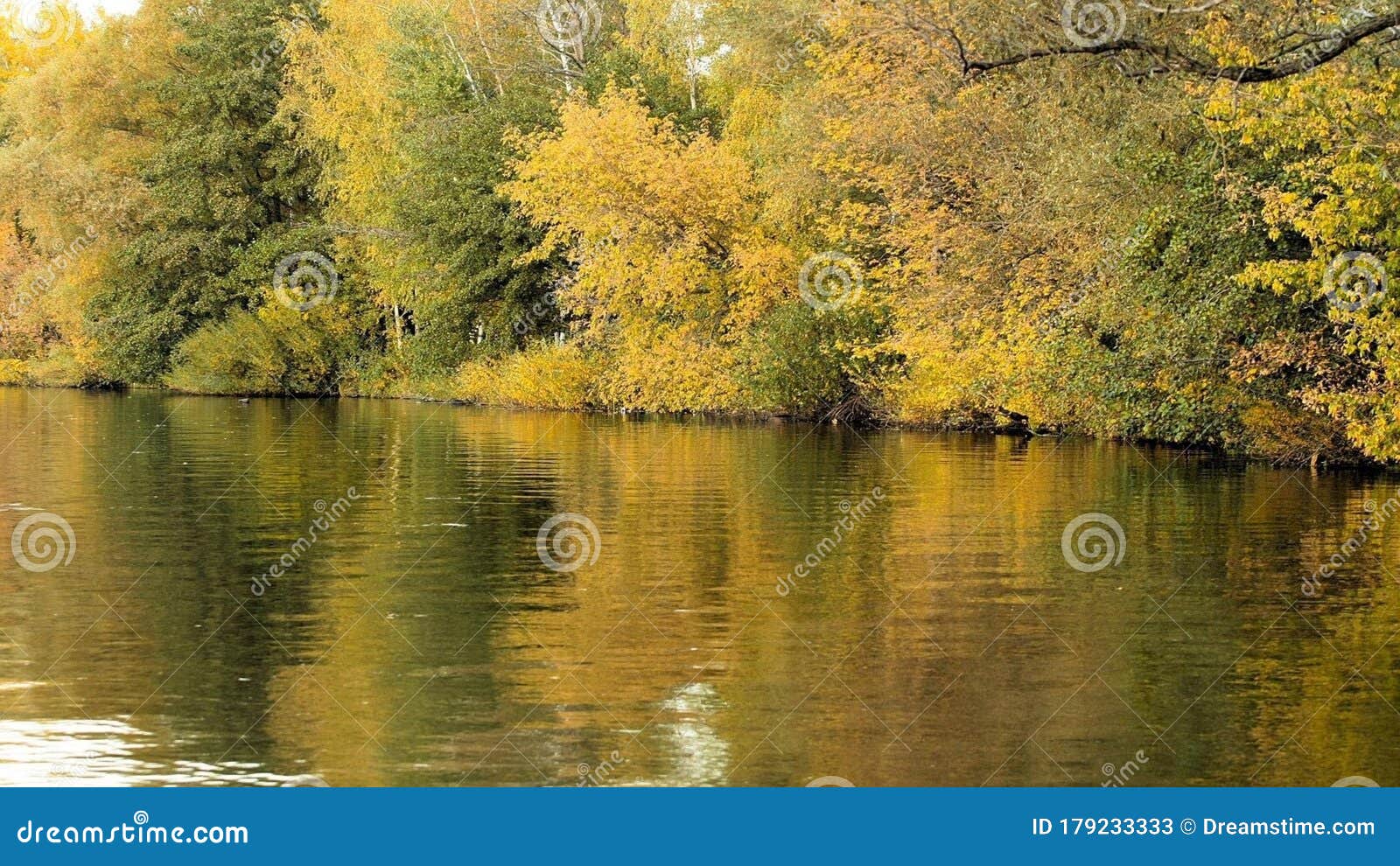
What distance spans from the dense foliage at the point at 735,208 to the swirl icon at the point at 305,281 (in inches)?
7.3

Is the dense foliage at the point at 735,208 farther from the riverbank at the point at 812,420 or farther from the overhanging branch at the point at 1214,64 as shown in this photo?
the riverbank at the point at 812,420

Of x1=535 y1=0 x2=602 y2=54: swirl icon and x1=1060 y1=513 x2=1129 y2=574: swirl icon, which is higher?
x1=535 y1=0 x2=602 y2=54: swirl icon

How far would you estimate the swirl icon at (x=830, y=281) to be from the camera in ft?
144

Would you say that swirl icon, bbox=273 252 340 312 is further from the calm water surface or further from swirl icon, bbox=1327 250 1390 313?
swirl icon, bbox=1327 250 1390 313

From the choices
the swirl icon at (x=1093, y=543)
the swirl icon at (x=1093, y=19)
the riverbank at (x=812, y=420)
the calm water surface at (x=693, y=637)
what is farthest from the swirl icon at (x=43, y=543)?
the riverbank at (x=812, y=420)

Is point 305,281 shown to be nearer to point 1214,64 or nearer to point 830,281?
point 830,281

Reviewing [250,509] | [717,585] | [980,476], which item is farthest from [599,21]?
[717,585]

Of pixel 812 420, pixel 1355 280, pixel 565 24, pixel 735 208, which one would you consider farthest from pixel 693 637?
pixel 565 24

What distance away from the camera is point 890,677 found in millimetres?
12211

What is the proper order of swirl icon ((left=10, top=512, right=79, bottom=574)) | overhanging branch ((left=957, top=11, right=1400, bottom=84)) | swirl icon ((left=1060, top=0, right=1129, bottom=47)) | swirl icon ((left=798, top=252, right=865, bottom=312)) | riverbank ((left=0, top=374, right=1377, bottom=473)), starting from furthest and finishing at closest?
swirl icon ((left=798, top=252, right=865, bottom=312)), riverbank ((left=0, top=374, right=1377, bottom=473)), swirl icon ((left=1060, top=0, right=1129, bottom=47)), overhanging branch ((left=957, top=11, right=1400, bottom=84)), swirl icon ((left=10, top=512, right=79, bottom=574))

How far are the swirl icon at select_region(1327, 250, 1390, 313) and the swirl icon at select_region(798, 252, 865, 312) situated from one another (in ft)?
58.9

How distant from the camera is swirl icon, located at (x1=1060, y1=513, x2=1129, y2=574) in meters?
18.4

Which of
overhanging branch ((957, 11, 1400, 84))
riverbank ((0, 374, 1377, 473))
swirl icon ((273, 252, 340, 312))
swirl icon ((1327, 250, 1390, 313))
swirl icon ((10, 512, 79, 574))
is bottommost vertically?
riverbank ((0, 374, 1377, 473))

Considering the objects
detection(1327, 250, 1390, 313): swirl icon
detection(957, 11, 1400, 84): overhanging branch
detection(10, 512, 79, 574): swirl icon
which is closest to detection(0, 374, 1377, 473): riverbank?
detection(1327, 250, 1390, 313): swirl icon
